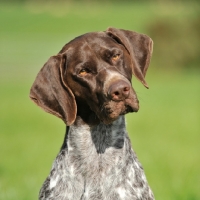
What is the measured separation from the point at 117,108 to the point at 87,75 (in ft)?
1.51

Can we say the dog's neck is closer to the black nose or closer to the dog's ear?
the dog's ear

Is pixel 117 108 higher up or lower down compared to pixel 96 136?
higher up

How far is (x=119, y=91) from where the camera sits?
5469 mm

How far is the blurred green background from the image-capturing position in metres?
9.19

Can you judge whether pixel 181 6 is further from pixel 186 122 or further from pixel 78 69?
pixel 78 69

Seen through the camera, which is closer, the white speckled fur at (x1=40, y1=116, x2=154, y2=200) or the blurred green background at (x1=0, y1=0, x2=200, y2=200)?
the white speckled fur at (x1=40, y1=116, x2=154, y2=200)

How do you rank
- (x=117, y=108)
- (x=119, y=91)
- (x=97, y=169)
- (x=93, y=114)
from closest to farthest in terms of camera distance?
(x=119, y=91), (x=117, y=108), (x=97, y=169), (x=93, y=114)

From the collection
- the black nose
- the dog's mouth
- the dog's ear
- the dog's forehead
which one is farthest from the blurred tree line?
the black nose

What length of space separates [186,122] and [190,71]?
13.0 metres

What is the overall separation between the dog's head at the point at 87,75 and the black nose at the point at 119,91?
13 cm

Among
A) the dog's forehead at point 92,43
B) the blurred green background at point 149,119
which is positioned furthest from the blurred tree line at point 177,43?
the dog's forehead at point 92,43

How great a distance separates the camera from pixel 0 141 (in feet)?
45.5

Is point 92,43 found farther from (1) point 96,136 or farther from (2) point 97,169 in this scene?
(2) point 97,169

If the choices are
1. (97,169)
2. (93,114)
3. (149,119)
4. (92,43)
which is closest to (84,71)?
(92,43)
